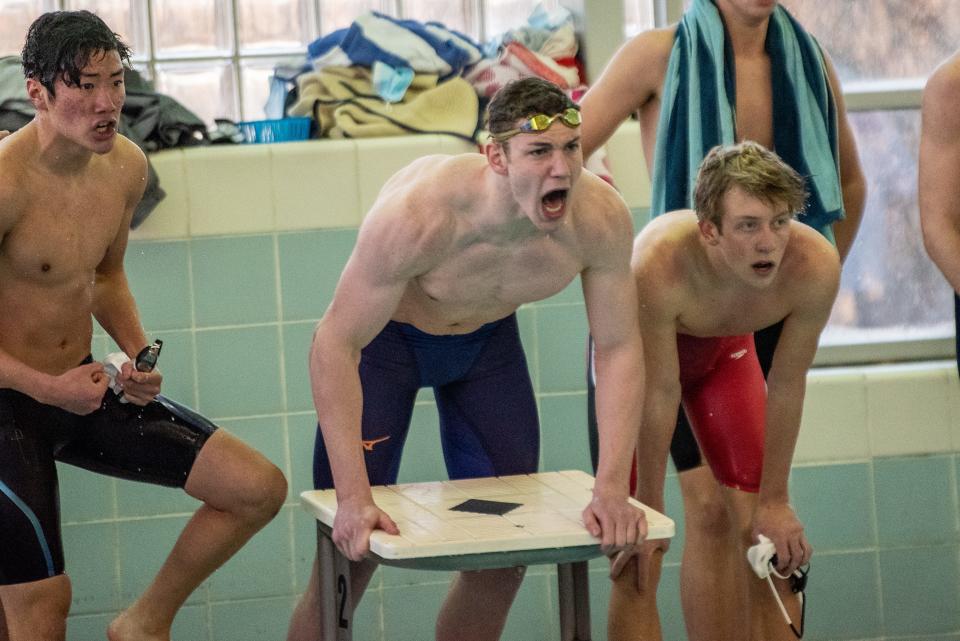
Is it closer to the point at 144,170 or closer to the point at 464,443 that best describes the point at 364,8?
the point at 144,170

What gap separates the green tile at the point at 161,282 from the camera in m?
4.02

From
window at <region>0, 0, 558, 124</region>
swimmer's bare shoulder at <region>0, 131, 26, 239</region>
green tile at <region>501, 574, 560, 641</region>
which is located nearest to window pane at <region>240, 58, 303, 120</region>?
window at <region>0, 0, 558, 124</region>

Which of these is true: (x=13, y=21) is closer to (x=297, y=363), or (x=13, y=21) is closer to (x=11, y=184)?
(x=297, y=363)

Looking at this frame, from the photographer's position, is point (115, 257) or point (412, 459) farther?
point (412, 459)

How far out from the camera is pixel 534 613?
4.31 metres

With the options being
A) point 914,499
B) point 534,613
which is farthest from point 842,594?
point 534,613

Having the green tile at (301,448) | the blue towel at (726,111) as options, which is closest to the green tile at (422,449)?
the green tile at (301,448)

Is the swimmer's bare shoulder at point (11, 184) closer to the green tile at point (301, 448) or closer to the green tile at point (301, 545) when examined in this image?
the green tile at point (301, 448)

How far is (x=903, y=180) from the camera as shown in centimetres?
453

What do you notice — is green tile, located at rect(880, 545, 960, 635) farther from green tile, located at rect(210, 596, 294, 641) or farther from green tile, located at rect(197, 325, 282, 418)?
green tile, located at rect(197, 325, 282, 418)

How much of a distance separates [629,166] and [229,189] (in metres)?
1.18

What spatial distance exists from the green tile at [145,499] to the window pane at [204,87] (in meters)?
1.15

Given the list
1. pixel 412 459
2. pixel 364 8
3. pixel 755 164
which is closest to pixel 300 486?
pixel 412 459

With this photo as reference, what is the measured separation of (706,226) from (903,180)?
73.3 inches
